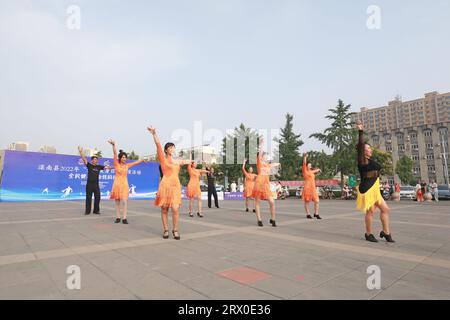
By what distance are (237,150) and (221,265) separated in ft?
127

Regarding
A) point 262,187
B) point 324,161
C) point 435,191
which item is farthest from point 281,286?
point 324,161

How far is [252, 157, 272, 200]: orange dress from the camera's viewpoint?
7543 mm

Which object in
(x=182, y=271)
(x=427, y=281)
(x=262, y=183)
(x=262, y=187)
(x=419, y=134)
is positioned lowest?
(x=427, y=281)

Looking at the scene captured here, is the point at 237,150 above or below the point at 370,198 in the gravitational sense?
above

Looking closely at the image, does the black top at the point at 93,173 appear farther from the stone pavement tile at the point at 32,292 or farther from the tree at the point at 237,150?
the tree at the point at 237,150

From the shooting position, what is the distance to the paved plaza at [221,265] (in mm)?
2807

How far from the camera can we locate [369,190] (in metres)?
5.66

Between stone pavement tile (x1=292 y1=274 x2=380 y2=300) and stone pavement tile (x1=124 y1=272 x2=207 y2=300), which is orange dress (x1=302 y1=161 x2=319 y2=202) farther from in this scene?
stone pavement tile (x1=124 y1=272 x2=207 y2=300)

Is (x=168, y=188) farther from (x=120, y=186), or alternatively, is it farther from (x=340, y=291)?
(x=340, y=291)

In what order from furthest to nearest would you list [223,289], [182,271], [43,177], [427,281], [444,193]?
[444,193]
[43,177]
[182,271]
[427,281]
[223,289]

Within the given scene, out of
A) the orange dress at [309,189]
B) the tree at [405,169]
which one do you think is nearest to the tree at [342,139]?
the orange dress at [309,189]

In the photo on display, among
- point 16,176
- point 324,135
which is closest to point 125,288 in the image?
point 16,176

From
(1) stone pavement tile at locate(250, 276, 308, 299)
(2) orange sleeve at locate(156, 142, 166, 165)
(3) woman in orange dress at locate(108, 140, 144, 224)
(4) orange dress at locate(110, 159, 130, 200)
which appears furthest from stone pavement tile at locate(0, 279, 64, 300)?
(4) orange dress at locate(110, 159, 130, 200)
